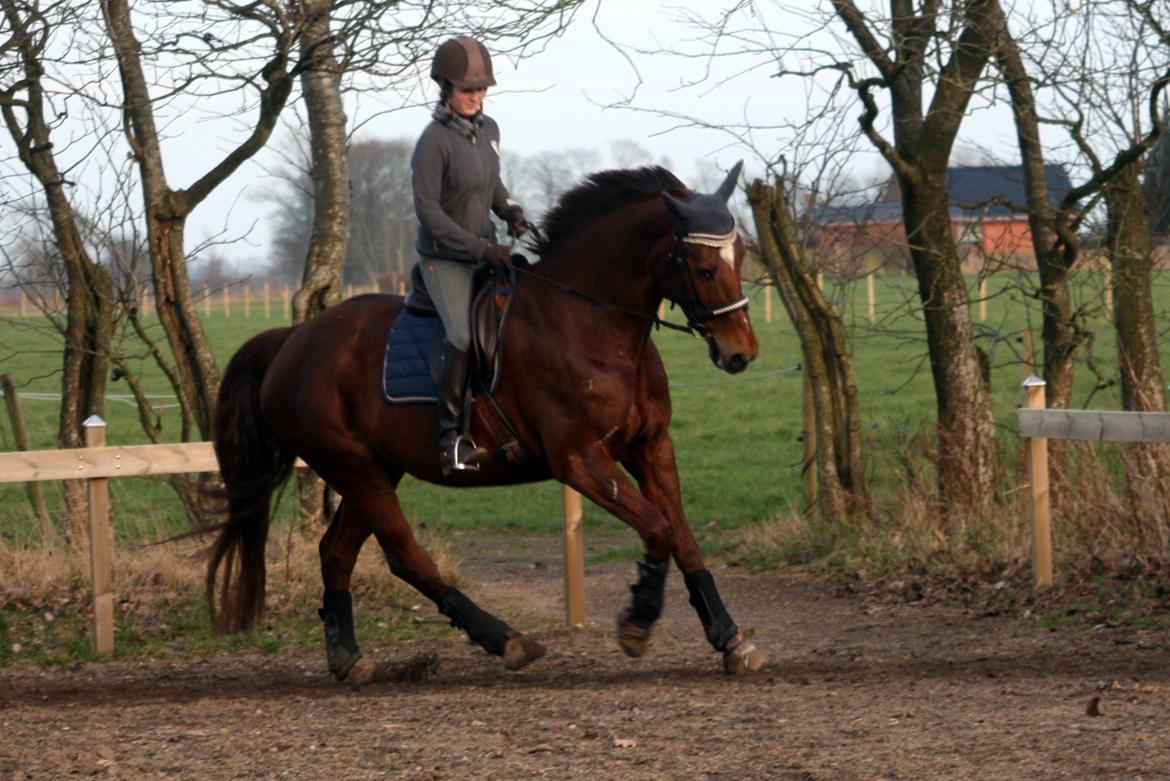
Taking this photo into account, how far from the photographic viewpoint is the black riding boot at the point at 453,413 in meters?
6.97

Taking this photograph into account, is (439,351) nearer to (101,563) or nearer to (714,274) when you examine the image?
(714,274)

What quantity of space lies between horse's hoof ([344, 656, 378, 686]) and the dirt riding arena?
13cm

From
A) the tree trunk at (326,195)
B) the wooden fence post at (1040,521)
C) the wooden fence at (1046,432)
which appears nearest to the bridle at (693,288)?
the wooden fence at (1046,432)

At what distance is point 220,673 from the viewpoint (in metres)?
7.85

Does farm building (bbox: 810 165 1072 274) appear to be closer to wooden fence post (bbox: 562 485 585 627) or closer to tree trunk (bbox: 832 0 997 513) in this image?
tree trunk (bbox: 832 0 997 513)

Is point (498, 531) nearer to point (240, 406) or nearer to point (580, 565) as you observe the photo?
point (580, 565)

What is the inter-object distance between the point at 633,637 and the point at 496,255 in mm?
1931

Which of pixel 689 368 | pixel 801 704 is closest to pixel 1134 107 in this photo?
pixel 801 704

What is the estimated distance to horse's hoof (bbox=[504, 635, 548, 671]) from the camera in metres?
6.96

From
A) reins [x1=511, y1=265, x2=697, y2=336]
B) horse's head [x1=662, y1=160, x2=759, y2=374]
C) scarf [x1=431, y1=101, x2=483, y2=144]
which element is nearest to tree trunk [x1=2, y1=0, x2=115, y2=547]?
scarf [x1=431, y1=101, x2=483, y2=144]

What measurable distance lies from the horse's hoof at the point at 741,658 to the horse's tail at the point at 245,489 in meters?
2.85

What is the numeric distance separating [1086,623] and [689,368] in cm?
2348

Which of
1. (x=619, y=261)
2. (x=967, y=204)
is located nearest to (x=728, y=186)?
(x=619, y=261)

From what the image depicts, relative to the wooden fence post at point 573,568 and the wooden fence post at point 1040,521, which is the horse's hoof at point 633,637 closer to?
the wooden fence post at point 573,568
